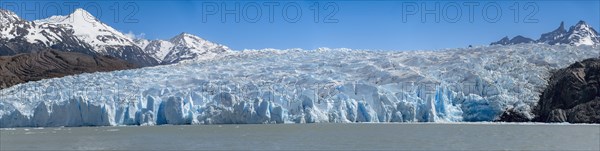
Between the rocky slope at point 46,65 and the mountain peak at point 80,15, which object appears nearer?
the rocky slope at point 46,65

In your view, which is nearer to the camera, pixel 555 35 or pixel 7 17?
pixel 555 35

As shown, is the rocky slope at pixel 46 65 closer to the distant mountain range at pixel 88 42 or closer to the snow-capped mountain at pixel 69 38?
the distant mountain range at pixel 88 42

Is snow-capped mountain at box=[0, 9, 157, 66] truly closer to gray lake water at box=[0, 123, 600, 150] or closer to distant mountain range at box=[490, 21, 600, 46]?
distant mountain range at box=[490, 21, 600, 46]

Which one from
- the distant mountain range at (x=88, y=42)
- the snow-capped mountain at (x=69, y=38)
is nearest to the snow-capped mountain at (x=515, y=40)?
the distant mountain range at (x=88, y=42)

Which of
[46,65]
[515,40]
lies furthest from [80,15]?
[515,40]

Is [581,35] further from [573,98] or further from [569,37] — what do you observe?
[573,98]
